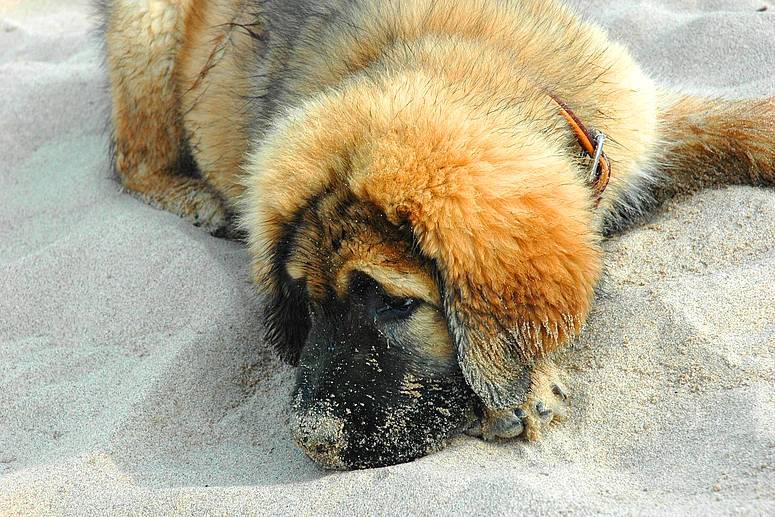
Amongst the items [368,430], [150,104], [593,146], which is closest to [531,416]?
[368,430]

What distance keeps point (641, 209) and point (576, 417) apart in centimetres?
128

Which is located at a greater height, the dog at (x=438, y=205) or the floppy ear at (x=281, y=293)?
the dog at (x=438, y=205)

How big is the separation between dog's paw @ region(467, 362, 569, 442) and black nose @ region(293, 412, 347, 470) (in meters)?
0.44

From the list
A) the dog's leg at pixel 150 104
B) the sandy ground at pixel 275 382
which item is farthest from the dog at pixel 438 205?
the dog's leg at pixel 150 104

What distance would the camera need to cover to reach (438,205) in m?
2.44

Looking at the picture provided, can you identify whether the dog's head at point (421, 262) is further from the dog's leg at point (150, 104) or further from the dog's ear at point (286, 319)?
the dog's leg at point (150, 104)

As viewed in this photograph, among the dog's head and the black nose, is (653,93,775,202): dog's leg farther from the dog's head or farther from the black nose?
the black nose

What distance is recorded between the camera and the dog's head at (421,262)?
8.10 feet

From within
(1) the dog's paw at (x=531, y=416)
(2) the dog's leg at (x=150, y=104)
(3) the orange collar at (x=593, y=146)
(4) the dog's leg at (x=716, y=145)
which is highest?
(3) the orange collar at (x=593, y=146)

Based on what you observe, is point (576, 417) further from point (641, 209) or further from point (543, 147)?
point (641, 209)

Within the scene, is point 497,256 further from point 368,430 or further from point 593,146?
point 593,146

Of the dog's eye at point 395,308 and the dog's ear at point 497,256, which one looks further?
the dog's eye at point 395,308

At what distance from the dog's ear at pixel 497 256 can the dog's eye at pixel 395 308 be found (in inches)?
5.1

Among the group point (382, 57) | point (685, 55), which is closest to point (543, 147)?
point (382, 57)
